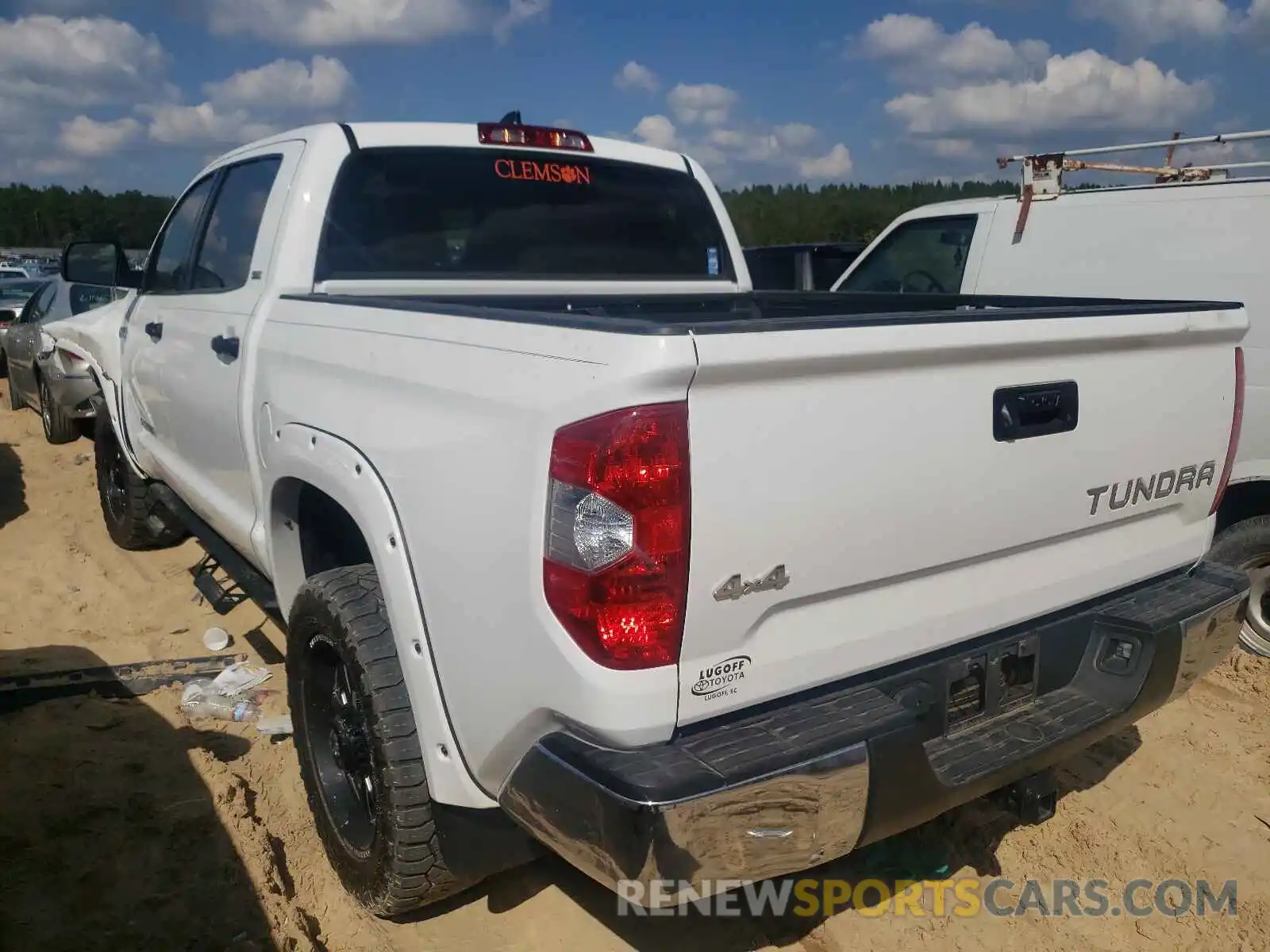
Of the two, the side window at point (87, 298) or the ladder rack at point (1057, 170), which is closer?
the ladder rack at point (1057, 170)

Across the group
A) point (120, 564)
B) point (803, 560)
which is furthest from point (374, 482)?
point (120, 564)

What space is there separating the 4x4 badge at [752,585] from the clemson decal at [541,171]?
2369mm

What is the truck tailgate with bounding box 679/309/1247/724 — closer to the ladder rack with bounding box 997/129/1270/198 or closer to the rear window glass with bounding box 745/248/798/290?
the ladder rack with bounding box 997/129/1270/198

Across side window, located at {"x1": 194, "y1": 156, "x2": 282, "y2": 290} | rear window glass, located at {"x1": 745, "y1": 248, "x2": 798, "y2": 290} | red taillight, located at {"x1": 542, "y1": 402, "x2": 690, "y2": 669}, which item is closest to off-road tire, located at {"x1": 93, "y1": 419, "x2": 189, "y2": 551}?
side window, located at {"x1": 194, "y1": 156, "x2": 282, "y2": 290}

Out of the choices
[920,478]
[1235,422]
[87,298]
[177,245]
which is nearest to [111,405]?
[177,245]

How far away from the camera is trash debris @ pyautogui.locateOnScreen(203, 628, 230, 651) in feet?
15.0

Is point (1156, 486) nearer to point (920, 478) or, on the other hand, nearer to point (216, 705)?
point (920, 478)

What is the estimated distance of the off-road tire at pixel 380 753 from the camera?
2.33 m

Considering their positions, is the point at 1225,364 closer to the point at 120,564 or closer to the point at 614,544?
the point at 614,544

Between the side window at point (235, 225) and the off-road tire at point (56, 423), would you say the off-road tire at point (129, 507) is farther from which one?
the off-road tire at point (56, 423)

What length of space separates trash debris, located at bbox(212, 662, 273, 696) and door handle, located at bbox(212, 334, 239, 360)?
1.43m

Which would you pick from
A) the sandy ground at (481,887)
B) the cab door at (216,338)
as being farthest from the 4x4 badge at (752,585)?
the cab door at (216,338)

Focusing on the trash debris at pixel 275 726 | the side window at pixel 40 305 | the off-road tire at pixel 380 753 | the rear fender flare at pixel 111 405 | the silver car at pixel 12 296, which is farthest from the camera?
the silver car at pixel 12 296

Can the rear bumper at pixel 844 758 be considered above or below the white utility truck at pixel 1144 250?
below
